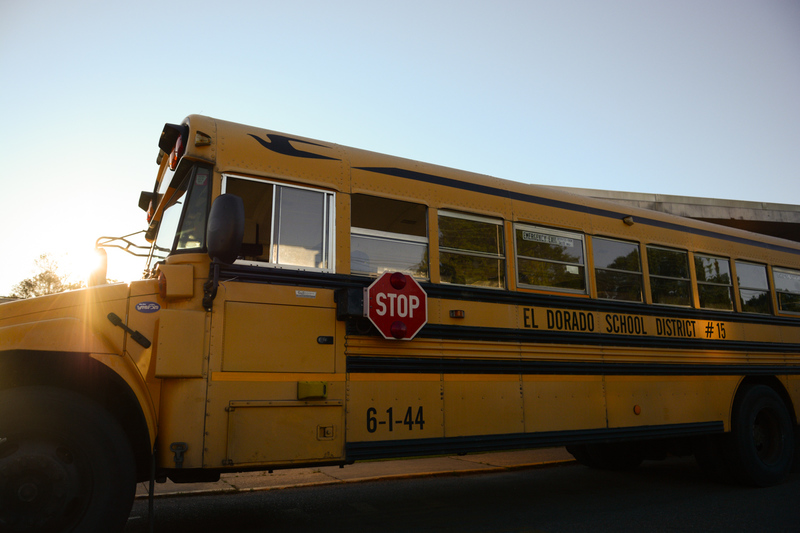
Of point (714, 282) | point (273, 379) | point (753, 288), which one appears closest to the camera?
point (273, 379)

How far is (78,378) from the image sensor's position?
3.27 metres

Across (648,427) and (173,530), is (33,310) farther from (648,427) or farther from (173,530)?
(648,427)

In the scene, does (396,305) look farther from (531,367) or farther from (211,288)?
(531,367)

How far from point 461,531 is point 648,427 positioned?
2262 millimetres

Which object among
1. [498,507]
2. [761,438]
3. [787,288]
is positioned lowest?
[498,507]

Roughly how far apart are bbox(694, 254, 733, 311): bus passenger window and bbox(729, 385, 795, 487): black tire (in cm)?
109

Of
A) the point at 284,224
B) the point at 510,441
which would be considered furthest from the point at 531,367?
the point at 284,224

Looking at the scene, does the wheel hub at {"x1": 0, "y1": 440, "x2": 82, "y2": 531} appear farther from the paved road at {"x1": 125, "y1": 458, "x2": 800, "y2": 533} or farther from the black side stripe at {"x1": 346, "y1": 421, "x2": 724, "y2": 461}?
the paved road at {"x1": 125, "y1": 458, "x2": 800, "y2": 533}

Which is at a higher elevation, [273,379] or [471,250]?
[471,250]

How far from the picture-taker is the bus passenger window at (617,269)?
222 inches

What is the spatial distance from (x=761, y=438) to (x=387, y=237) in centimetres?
550

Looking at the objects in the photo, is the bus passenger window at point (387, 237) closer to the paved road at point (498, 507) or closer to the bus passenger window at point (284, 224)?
the bus passenger window at point (284, 224)

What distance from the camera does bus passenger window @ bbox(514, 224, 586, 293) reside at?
5141 millimetres

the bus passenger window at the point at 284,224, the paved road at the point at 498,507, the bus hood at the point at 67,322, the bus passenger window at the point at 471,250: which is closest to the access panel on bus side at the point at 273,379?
the bus passenger window at the point at 284,224
